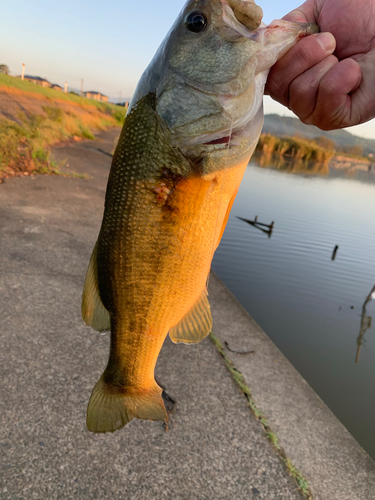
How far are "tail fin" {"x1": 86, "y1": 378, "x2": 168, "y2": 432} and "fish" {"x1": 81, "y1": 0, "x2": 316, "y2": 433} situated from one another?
500mm

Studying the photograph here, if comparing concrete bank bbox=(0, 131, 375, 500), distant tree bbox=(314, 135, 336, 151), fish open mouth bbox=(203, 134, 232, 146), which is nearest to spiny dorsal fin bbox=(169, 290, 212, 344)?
fish open mouth bbox=(203, 134, 232, 146)

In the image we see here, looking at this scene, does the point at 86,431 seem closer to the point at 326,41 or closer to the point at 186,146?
the point at 186,146

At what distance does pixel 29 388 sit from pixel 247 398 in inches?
77.1

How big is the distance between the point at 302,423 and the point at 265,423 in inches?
16.0

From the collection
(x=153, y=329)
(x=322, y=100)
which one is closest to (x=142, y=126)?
(x=322, y=100)

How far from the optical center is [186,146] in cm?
144

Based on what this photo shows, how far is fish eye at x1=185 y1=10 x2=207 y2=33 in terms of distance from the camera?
1442mm

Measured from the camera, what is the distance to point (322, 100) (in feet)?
5.05

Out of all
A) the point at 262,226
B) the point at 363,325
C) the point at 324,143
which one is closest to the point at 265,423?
the point at 363,325

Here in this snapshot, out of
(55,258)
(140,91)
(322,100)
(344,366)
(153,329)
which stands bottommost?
(344,366)

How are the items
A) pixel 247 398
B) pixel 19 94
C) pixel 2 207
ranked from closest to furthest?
1. pixel 247 398
2. pixel 2 207
3. pixel 19 94

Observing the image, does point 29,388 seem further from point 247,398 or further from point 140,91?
point 140,91

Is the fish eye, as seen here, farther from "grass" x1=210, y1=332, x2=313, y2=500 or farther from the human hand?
"grass" x1=210, y1=332, x2=313, y2=500

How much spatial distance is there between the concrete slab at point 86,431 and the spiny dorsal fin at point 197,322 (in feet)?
4.43
